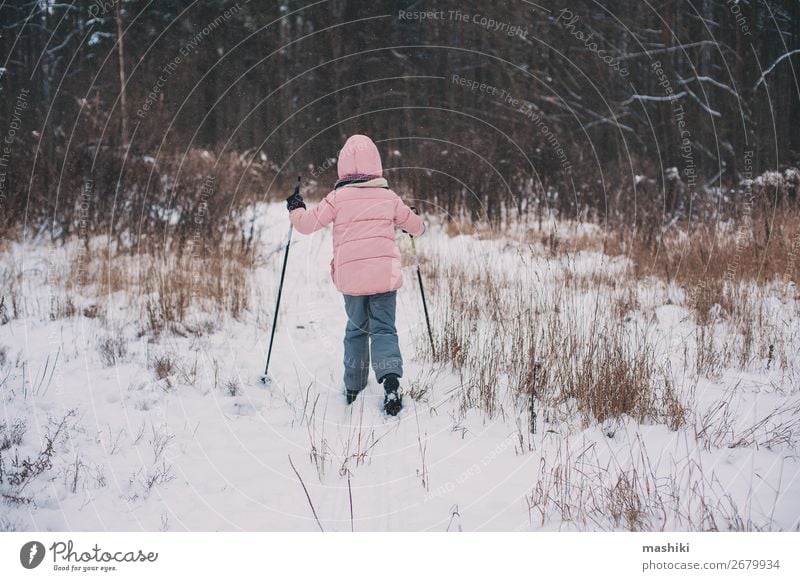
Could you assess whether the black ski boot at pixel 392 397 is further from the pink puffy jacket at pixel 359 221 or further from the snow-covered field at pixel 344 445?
the pink puffy jacket at pixel 359 221

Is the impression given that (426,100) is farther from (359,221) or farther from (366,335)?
(366,335)

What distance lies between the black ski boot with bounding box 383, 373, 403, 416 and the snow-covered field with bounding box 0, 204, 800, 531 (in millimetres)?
102

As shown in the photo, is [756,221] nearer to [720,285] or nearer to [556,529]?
[720,285]

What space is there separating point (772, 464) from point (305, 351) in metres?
3.64

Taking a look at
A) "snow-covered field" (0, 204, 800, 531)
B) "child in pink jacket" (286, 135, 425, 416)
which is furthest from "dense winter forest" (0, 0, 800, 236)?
"child in pink jacket" (286, 135, 425, 416)

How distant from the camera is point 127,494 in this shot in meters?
2.82

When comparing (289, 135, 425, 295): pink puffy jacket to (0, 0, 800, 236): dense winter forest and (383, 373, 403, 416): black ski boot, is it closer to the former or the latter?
(383, 373, 403, 416): black ski boot

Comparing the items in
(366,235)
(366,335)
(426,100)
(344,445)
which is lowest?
(344,445)

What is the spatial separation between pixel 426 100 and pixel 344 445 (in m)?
13.0

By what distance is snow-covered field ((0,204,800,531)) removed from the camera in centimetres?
263

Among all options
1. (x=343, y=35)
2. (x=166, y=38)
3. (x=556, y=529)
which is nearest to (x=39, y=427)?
(x=556, y=529)

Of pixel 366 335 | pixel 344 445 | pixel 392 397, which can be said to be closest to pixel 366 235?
pixel 366 335

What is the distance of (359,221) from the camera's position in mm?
3930

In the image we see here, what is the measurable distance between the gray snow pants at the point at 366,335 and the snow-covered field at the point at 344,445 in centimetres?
23
